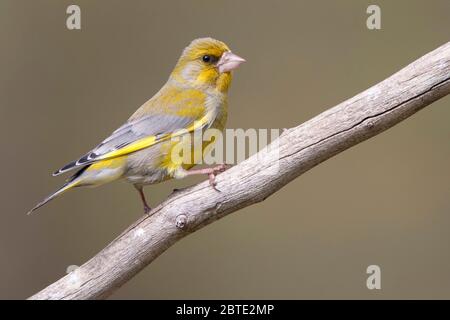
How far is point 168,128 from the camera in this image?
9.10 feet

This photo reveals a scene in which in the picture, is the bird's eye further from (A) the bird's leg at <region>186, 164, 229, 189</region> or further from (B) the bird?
(A) the bird's leg at <region>186, 164, 229, 189</region>

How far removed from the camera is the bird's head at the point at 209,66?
2943 mm

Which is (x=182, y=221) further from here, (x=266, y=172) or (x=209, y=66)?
(x=209, y=66)

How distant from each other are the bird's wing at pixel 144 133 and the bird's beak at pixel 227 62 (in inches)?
9.9

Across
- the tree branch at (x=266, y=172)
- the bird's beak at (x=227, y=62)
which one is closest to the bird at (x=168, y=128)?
the bird's beak at (x=227, y=62)

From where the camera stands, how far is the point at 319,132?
242cm

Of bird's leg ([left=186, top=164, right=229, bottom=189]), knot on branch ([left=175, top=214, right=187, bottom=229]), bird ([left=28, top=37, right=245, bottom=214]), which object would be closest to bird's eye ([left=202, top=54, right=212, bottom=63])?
bird ([left=28, top=37, right=245, bottom=214])

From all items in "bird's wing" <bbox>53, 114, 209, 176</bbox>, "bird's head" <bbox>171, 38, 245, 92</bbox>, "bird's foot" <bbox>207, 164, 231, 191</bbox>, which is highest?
"bird's head" <bbox>171, 38, 245, 92</bbox>

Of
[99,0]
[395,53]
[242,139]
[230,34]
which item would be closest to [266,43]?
[230,34]

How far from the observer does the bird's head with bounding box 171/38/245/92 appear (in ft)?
9.66

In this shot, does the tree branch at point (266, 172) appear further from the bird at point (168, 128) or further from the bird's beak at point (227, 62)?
the bird's beak at point (227, 62)

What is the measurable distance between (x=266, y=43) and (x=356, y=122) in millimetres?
2449

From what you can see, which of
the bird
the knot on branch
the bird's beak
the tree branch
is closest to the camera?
the tree branch
